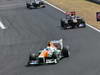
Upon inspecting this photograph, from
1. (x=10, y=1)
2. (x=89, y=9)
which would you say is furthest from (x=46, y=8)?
(x=10, y=1)

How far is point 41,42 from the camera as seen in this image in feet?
104

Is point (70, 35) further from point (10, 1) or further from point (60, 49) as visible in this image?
point (10, 1)

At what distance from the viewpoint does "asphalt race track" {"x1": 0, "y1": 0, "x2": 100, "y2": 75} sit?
23422 millimetres

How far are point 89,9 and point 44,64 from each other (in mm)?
23501

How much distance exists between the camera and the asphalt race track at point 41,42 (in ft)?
76.8

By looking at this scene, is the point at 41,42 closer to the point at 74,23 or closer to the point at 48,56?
the point at 74,23

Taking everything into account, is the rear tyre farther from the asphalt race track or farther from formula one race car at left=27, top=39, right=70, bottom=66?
the asphalt race track

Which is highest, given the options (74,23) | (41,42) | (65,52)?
(74,23)

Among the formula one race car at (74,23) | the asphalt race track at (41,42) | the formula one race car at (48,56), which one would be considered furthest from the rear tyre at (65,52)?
the formula one race car at (74,23)

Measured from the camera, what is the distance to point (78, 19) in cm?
3659

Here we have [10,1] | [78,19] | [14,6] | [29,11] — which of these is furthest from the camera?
[10,1]

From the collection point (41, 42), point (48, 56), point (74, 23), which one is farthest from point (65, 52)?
point (74, 23)

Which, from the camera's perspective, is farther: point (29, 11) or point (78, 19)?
point (29, 11)

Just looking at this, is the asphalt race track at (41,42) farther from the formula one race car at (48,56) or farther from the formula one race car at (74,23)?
the formula one race car at (74,23)
